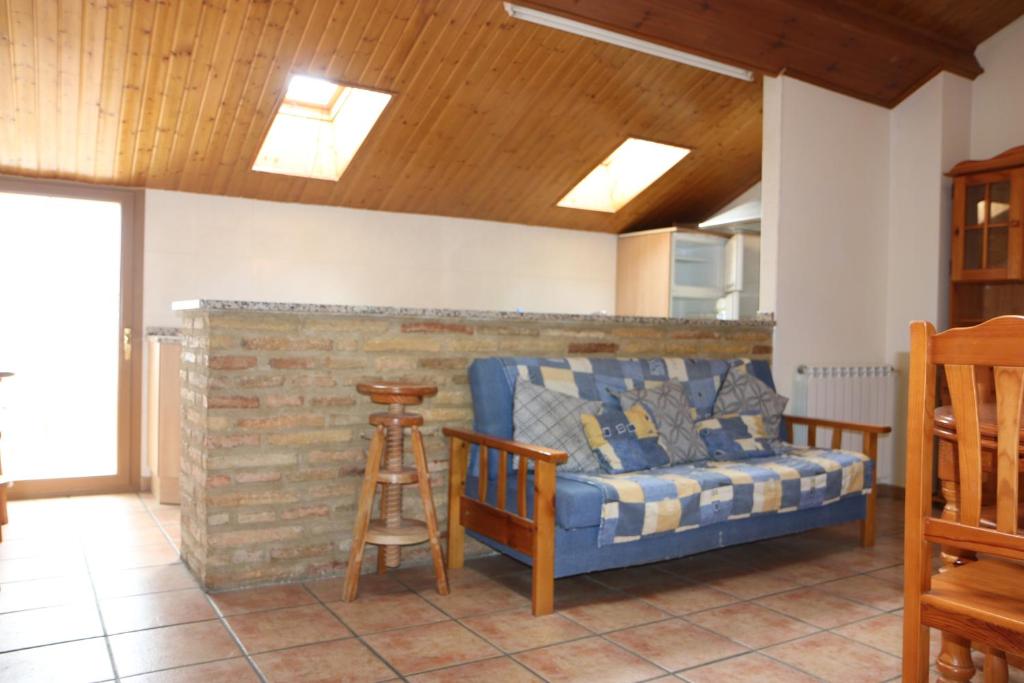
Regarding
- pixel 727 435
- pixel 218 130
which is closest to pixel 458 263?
pixel 218 130

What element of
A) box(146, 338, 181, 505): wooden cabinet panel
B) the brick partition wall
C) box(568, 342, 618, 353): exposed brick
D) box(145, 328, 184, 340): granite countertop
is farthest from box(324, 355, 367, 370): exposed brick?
box(145, 328, 184, 340): granite countertop

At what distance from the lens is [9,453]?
463cm

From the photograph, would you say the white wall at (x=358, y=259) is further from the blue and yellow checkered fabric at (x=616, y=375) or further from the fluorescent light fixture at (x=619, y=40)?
the blue and yellow checkered fabric at (x=616, y=375)

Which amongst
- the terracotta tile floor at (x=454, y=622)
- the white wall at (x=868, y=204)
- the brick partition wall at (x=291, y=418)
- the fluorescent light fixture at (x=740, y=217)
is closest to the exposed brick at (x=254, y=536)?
the brick partition wall at (x=291, y=418)

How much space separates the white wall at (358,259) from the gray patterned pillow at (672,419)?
8.17 feet

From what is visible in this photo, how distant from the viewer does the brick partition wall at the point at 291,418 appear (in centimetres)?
302

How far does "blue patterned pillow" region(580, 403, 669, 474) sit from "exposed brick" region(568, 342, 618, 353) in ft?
1.52

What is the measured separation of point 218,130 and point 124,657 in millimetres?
2951

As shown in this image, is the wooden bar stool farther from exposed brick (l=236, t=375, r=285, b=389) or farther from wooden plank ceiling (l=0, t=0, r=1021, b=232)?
wooden plank ceiling (l=0, t=0, r=1021, b=232)

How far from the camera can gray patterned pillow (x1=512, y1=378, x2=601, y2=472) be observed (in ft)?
10.5

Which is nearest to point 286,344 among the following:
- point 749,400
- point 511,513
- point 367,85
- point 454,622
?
point 511,513

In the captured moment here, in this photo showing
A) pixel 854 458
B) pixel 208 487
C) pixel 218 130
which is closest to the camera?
pixel 208 487

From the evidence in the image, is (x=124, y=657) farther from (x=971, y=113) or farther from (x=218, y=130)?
(x=971, y=113)

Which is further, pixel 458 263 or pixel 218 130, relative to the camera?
pixel 458 263
